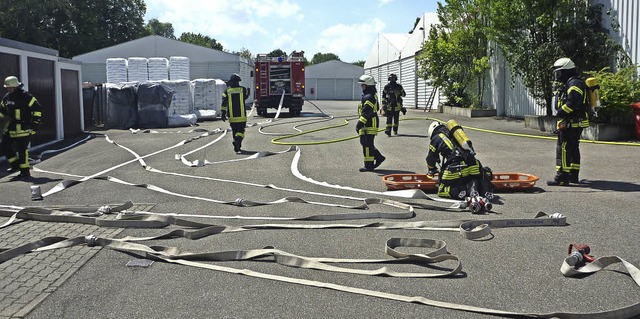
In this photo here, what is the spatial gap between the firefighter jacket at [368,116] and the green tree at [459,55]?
1423 cm

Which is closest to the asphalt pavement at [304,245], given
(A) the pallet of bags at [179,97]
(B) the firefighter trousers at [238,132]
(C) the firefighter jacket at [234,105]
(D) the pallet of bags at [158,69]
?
(B) the firefighter trousers at [238,132]

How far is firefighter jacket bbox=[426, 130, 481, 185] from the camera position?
873cm

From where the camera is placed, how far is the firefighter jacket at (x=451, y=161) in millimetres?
8734

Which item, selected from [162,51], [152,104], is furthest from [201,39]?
[152,104]

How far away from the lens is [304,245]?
6.49 m

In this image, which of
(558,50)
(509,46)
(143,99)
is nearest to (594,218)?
(558,50)

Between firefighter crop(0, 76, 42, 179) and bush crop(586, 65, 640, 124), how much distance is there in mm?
12756

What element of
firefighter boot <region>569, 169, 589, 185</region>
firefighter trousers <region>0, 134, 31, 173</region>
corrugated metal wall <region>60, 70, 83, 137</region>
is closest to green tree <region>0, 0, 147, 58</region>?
corrugated metal wall <region>60, 70, 83, 137</region>

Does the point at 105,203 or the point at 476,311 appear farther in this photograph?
the point at 105,203

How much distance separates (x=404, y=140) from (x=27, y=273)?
1354cm

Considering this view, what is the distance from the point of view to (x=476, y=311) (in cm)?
449

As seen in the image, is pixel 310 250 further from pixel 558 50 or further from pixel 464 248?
pixel 558 50

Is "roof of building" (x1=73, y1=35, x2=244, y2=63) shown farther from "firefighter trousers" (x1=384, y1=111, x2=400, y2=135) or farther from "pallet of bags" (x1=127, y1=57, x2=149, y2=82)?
"firefighter trousers" (x1=384, y1=111, x2=400, y2=135)

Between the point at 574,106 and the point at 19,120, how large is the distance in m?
9.73
